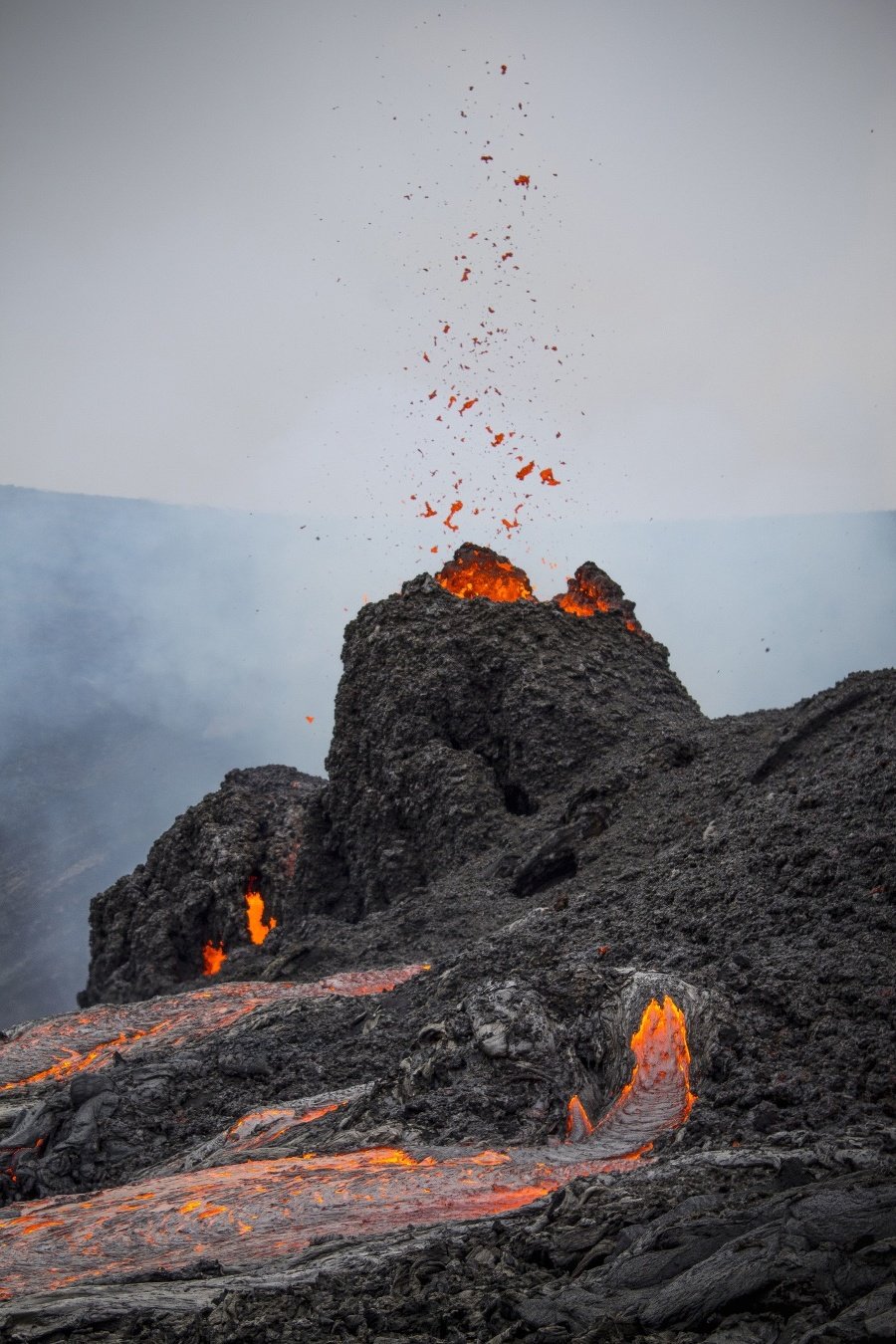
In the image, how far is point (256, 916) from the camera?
36906 mm

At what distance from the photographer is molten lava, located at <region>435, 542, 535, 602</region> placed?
3875 centimetres

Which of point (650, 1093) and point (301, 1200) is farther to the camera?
point (650, 1093)

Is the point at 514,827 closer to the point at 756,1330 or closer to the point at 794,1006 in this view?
the point at 794,1006

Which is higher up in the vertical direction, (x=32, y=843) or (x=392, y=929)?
(x=32, y=843)

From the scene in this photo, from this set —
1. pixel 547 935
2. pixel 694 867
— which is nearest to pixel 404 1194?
pixel 547 935

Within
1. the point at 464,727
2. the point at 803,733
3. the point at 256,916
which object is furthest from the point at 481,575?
the point at 803,733

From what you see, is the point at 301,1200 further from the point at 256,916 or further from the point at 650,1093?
the point at 256,916

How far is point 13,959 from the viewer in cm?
10269

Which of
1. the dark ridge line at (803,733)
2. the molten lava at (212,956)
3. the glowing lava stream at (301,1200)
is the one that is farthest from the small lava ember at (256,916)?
the glowing lava stream at (301,1200)

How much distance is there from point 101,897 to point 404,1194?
125 ft

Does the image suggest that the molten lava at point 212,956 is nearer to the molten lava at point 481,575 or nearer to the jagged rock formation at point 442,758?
the jagged rock formation at point 442,758

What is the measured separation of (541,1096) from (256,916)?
2807 cm

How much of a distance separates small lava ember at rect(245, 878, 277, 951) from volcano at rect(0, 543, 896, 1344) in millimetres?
7816

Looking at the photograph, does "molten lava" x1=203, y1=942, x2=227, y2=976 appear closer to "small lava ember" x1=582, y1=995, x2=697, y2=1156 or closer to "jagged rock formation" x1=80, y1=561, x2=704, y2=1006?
"jagged rock formation" x1=80, y1=561, x2=704, y2=1006
